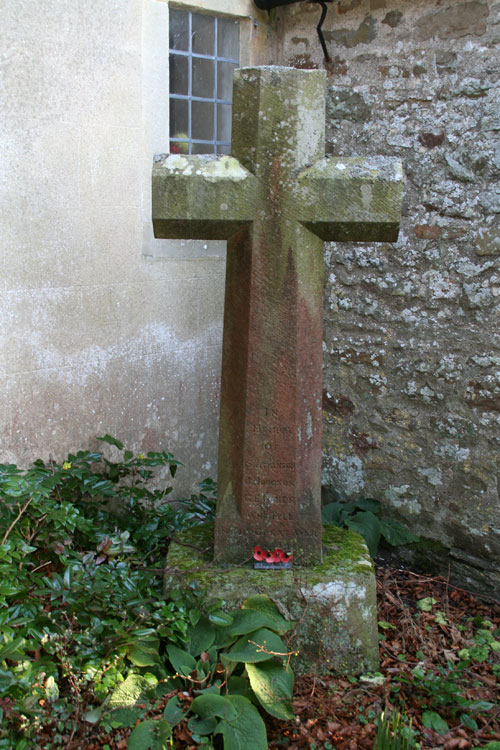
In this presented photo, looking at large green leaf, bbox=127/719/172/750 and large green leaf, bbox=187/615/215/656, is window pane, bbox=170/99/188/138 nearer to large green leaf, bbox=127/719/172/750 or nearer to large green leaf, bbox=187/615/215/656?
large green leaf, bbox=187/615/215/656

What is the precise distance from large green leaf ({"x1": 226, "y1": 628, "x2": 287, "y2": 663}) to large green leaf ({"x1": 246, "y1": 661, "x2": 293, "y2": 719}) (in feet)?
0.13

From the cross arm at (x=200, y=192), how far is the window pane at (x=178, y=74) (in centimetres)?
154

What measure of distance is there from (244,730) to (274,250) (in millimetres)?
1717

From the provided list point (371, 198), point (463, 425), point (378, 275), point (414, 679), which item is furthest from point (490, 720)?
point (378, 275)

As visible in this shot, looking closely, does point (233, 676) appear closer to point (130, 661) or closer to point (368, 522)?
point (130, 661)

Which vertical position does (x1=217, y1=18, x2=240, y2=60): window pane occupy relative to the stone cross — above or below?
above

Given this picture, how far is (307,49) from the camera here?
416 cm

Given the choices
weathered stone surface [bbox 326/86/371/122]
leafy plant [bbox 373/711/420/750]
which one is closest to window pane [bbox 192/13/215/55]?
weathered stone surface [bbox 326/86/371/122]

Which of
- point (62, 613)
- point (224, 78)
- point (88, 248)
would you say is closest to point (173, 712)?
point (62, 613)

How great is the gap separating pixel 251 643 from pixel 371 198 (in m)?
1.74

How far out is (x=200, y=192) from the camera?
9.03 feet

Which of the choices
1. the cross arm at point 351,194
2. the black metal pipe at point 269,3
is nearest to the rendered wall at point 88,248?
the black metal pipe at point 269,3

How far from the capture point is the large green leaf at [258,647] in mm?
2625

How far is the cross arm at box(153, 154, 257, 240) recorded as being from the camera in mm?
2736
